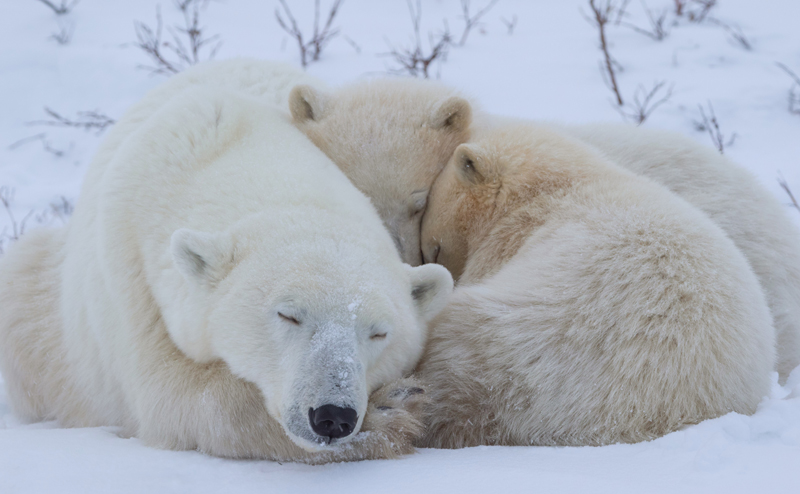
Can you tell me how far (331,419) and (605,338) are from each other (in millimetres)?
1133

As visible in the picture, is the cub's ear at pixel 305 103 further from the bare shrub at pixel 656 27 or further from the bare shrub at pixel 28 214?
the bare shrub at pixel 656 27

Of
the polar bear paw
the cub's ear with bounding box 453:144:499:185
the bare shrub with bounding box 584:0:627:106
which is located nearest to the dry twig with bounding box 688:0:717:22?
the bare shrub with bounding box 584:0:627:106

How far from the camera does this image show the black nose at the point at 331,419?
1994 mm

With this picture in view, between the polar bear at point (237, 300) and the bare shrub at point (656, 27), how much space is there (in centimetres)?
563

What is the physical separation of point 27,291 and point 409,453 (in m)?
2.33

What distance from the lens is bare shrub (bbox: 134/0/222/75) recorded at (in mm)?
6895

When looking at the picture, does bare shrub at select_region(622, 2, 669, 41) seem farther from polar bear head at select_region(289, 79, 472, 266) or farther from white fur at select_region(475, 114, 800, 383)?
polar bear head at select_region(289, 79, 472, 266)

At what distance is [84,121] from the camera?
265 inches

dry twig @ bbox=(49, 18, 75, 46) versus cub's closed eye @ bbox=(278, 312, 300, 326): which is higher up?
cub's closed eye @ bbox=(278, 312, 300, 326)

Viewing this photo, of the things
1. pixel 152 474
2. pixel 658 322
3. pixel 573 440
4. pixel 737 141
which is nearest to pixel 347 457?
pixel 152 474

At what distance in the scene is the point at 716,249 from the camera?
9.37ft

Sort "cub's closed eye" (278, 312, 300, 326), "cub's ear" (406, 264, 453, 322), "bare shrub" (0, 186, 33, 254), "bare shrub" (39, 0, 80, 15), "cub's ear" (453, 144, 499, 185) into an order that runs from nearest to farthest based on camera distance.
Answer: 1. "cub's closed eye" (278, 312, 300, 326)
2. "cub's ear" (406, 264, 453, 322)
3. "cub's ear" (453, 144, 499, 185)
4. "bare shrub" (0, 186, 33, 254)
5. "bare shrub" (39, 0, 80, 15)

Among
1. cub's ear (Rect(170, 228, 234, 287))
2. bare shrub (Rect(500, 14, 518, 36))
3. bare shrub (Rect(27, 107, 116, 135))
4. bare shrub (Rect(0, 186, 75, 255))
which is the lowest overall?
bare shrub (Rect(0, 186, 75, 255))

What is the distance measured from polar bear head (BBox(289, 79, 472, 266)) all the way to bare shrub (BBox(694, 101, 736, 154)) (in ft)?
9.06
